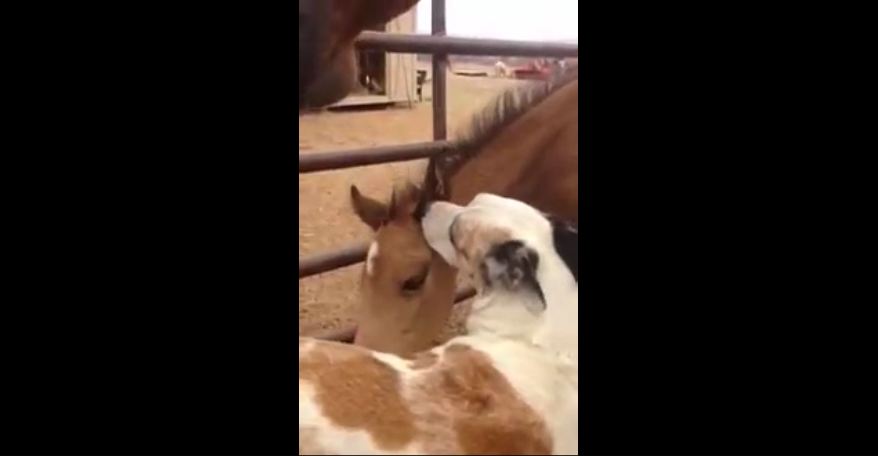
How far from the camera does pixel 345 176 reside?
0.73 metres

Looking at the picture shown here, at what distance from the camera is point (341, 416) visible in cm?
59

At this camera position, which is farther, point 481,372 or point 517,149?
point 517,149

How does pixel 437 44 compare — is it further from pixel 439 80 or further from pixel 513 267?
pixel 513 267

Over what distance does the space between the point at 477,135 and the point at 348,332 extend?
0.63 ft

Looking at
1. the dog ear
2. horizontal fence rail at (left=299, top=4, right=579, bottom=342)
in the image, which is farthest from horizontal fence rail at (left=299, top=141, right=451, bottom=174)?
the dog ear

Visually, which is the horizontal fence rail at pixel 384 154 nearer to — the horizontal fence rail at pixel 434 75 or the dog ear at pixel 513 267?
the horizontal fence rail at pixel 434 75

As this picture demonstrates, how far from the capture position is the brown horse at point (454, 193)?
2.30 ft

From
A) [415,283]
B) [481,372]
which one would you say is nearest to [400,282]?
[415,283]

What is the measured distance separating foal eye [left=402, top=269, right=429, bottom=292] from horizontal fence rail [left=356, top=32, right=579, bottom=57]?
7.2 inches

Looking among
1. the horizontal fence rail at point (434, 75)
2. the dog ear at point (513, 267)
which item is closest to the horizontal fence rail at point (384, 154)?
the horizontal fence rail at point (434, 75)

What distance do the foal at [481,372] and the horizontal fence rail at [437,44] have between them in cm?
12
